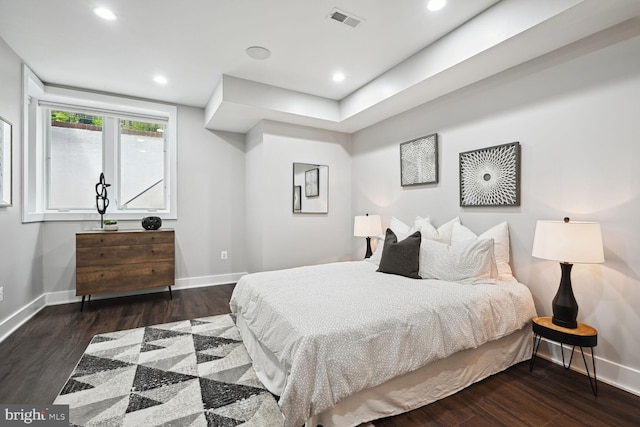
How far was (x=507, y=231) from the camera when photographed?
8.50 ft

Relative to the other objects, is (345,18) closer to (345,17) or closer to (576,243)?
(345,17)

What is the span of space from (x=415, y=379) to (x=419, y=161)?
7.85ft

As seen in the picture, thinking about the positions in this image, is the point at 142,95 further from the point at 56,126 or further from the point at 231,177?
the point at 231,177

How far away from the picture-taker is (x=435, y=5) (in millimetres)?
2172

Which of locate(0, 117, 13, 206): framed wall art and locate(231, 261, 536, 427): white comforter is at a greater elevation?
locate(0, 117, 13, 206): framed wall art

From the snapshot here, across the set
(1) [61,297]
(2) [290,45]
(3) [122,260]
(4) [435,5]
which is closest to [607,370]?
(4) [435,5]

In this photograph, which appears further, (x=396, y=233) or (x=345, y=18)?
(x=396, y=233)

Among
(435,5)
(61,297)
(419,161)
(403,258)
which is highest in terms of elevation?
(435,5)

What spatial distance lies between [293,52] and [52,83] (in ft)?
10.1

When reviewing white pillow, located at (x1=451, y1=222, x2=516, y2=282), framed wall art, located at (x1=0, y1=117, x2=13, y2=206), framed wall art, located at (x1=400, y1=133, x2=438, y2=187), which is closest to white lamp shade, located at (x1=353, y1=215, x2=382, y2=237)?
framed wall art, located at (x1=400, y1=133, x2=438, y2=187)

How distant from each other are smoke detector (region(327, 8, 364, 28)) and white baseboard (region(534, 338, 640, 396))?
302 centimetres

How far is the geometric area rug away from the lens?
1.62 meters

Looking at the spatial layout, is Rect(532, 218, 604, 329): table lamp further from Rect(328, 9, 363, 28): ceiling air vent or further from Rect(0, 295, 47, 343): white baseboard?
Rect(0, 295, 47, 343): white baseboard

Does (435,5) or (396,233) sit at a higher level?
(435,5)
